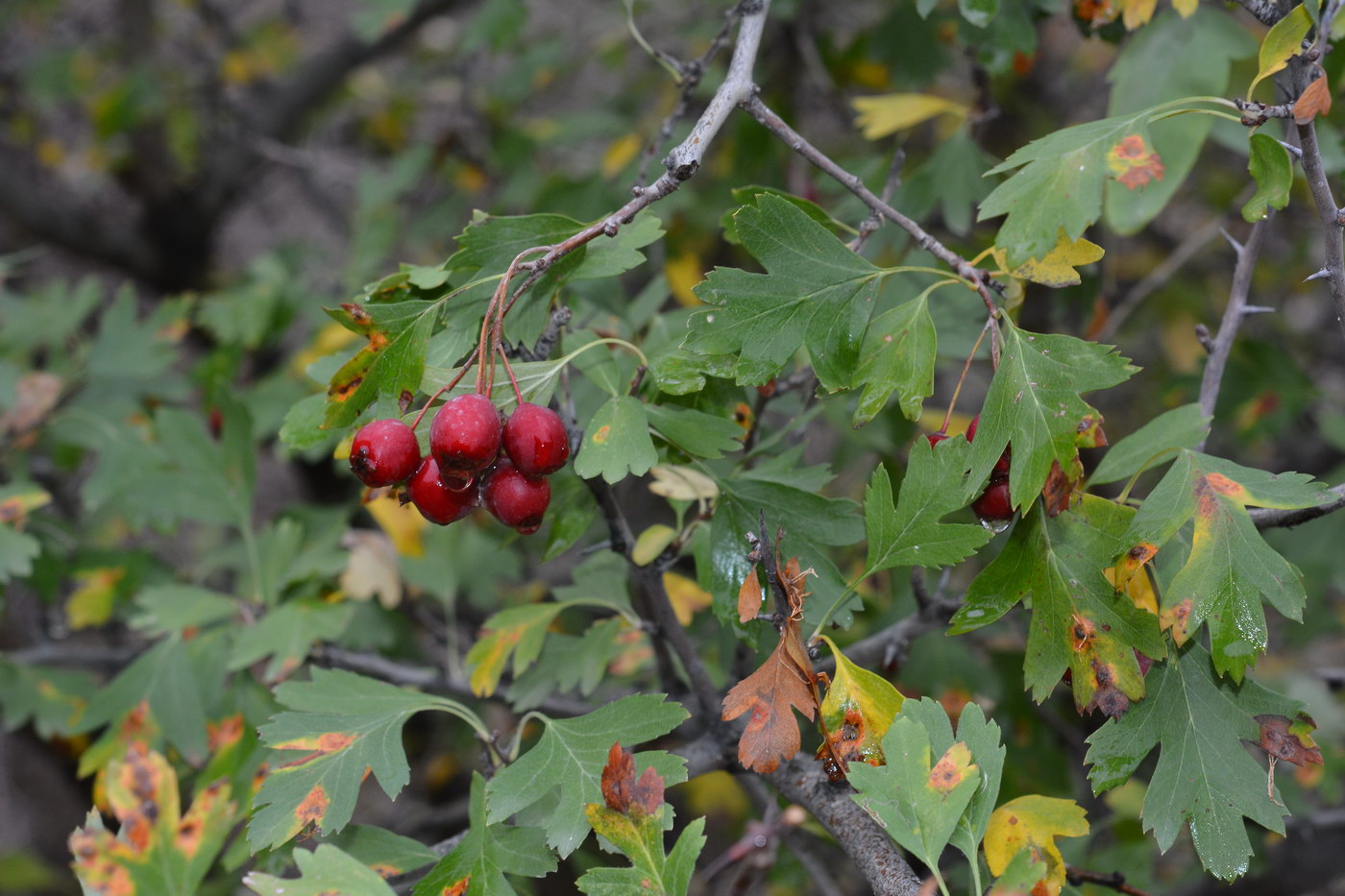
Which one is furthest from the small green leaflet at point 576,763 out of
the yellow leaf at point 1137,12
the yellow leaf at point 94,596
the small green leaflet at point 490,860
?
the yellow leaf at point 94,596

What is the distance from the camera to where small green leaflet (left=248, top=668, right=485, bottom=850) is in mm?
977

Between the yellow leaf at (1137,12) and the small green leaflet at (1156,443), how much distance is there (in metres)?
0.51

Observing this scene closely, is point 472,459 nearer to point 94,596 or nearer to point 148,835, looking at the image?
point 148,835

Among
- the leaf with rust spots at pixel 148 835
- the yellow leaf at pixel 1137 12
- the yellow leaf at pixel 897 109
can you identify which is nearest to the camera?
the leaf with rust spots at pixel 148 835

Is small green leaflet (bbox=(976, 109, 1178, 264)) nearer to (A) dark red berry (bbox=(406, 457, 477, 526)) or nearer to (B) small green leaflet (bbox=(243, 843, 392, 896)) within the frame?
(A) dark red berry (bbox=(406, 457, 477, 526))

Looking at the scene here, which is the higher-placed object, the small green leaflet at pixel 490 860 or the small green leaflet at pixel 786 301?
the small green leaflet at pixel 786 301

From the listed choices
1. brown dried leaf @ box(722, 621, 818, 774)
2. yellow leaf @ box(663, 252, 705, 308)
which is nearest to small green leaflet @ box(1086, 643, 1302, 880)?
brown dried leaf @ box(722, 621, 818, 774)

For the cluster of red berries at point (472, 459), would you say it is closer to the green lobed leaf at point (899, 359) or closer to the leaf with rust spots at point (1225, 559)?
the green lobed leaf at point (899, 359)

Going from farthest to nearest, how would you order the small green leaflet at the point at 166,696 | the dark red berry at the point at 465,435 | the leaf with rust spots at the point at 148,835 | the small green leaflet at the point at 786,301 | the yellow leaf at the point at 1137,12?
the small green leaflet at the point at 166,696 < the yellow leaf at the point at 1137,12 < the leaf with rust spots at the point at 148,835 < the small green leaflet at the point at 786,301 < the dark red berry at the point at 465,435

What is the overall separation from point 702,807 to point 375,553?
121cm

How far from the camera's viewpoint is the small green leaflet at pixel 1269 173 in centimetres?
85

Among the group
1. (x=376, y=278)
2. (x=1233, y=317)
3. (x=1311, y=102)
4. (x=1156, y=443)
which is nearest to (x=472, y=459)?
(x=1156, y=443)

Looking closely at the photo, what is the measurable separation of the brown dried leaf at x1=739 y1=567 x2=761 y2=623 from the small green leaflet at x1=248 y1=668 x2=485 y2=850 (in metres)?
0.35

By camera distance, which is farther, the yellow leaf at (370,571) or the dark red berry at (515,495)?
the yellow leaf at (370,571)
